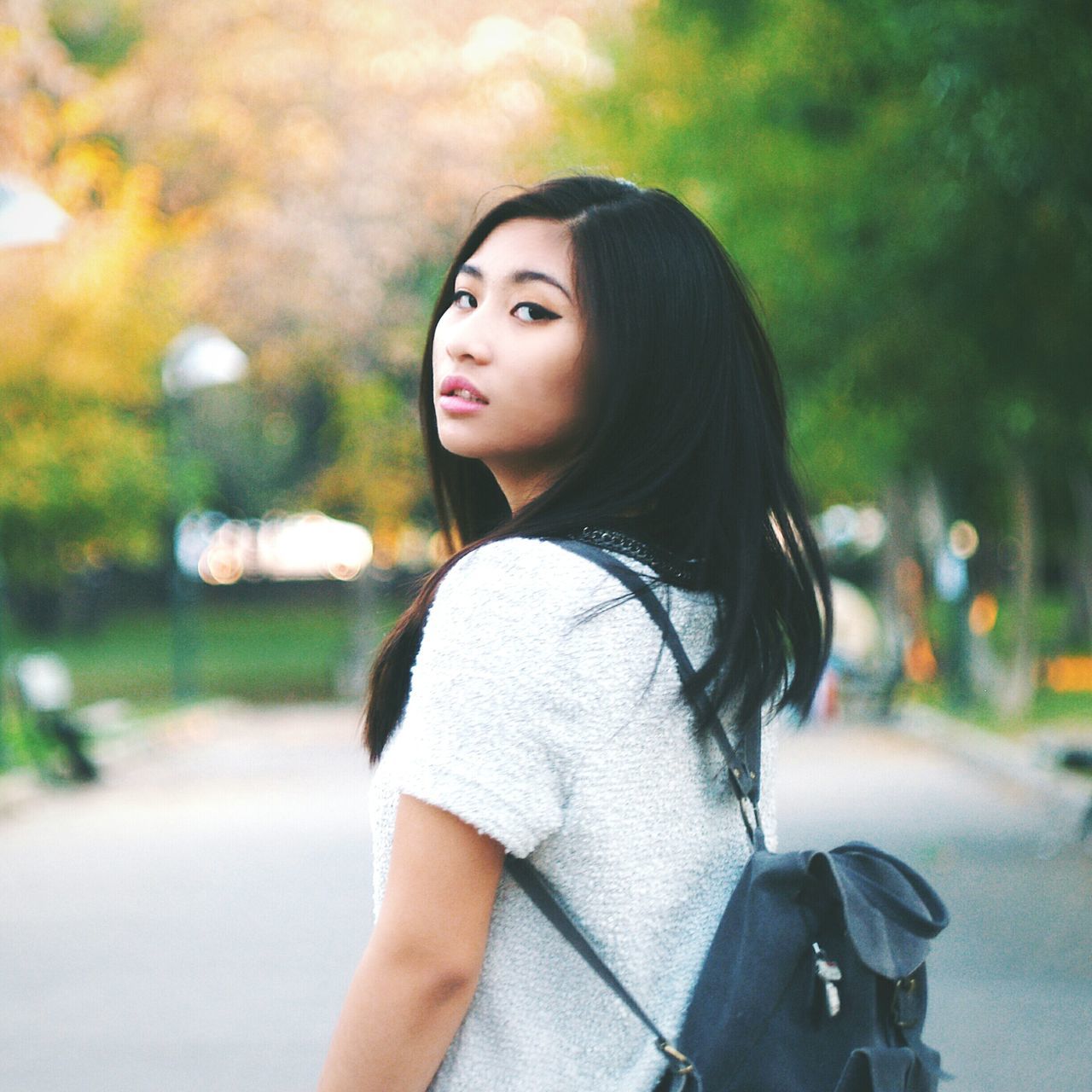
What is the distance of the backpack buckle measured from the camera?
4.97ft

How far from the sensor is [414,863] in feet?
4.82

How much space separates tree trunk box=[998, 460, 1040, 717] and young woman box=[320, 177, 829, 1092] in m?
21.7

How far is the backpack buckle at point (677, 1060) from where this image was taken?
4.97ft

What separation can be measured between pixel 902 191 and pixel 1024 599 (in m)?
9.45

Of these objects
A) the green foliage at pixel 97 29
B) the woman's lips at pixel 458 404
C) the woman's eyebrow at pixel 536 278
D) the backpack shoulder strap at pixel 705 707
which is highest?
the green foliage at pixel 97 29

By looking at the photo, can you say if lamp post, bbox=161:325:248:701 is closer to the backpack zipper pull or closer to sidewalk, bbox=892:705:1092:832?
sidewalk, bbox=892:705:1092:832

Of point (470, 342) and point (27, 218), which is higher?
point (27, 218)

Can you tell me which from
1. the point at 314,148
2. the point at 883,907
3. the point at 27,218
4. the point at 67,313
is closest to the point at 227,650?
the point at 314,148

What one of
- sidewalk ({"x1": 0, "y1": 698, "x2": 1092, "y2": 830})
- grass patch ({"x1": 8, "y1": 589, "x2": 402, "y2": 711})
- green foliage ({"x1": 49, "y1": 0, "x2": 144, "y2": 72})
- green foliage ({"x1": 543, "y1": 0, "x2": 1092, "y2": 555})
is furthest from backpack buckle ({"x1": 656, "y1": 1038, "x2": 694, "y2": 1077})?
green foliage ({"x1": 49, "y1": 0, "x2": 144, "y2": 72})

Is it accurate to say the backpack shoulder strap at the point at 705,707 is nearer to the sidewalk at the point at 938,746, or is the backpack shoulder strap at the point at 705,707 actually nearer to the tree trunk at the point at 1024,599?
the sidewalk at the point at 938,746

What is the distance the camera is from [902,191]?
1524 centimetres

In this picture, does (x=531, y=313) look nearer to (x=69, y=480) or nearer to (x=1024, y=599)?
(x=69, y=480)

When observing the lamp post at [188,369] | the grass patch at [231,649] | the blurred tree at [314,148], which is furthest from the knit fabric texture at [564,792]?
the grass patch at [231,649]

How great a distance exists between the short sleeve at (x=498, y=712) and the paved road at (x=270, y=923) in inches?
Result: 186
